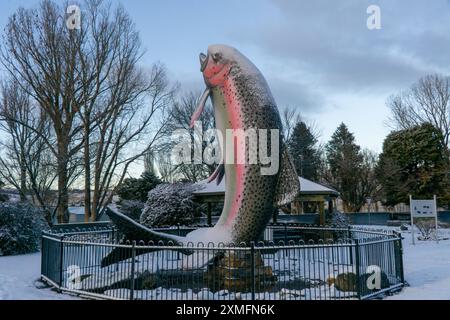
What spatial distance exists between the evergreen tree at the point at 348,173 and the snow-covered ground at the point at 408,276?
2371 centimetres

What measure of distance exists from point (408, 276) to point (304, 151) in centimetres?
3433

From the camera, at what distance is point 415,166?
123 feet

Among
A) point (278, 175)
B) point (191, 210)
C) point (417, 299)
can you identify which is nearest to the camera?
point (417, 299)

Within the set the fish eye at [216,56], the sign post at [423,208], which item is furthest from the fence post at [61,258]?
the sign post at [423,208]

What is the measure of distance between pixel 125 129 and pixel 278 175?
18.8 metres

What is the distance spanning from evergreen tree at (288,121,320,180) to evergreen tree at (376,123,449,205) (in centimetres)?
733

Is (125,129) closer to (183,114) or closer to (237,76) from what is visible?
(183,114)

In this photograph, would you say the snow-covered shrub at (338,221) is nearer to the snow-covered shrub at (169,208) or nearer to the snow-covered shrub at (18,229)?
the snow-covered shrub at (169,208)

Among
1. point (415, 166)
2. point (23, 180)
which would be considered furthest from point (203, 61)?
point (415, 166)

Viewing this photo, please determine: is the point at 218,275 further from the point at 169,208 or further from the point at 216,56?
the point at 169,208

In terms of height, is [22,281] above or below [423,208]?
below

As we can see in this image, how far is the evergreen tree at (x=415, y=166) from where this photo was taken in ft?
116
